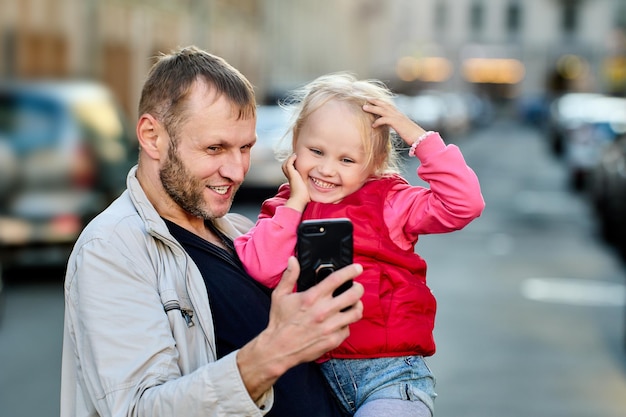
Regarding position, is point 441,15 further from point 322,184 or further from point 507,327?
point 322,184

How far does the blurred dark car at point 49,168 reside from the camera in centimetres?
1059

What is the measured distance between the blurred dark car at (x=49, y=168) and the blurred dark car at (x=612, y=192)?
6636mm

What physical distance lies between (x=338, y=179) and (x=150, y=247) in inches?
24.6

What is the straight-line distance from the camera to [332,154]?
10.6 ft

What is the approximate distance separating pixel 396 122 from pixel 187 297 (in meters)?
0.79

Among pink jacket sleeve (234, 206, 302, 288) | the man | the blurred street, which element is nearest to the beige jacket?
the man

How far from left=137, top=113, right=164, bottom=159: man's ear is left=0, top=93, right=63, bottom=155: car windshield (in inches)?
307

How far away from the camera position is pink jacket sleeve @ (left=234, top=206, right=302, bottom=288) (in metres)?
3.01

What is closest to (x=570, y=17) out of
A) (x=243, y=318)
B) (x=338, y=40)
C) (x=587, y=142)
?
(x=338, y=40)

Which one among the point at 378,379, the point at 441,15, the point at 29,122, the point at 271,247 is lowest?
the point at 441,15

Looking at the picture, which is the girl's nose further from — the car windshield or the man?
the car windshield

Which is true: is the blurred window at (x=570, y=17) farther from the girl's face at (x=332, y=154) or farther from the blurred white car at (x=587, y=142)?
the girl's face at (x=332, y=154)

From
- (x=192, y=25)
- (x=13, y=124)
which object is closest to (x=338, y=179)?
(x=13, y=124)

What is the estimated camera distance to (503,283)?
12555 mm
